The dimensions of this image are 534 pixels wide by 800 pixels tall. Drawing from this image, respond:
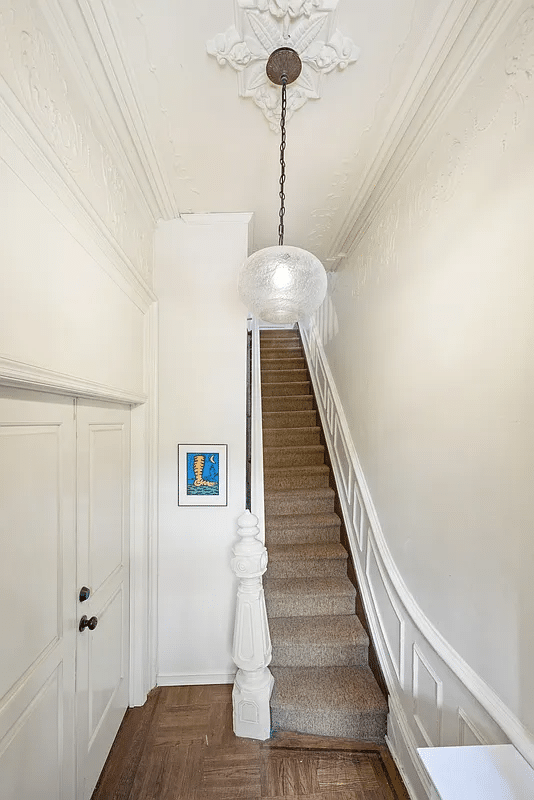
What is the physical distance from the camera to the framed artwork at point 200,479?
109 inches

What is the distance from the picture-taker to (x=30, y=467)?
1345 millimetres

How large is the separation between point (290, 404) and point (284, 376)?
58cm

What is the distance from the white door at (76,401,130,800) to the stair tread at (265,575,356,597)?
3.32ft

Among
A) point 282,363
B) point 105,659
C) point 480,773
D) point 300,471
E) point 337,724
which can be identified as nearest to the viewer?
point 480,773

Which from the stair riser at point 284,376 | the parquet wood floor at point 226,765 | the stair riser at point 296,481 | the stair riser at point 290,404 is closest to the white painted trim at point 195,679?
the parquet wood floor at point 226,765

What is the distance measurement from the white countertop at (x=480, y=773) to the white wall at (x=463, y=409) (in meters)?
0.06

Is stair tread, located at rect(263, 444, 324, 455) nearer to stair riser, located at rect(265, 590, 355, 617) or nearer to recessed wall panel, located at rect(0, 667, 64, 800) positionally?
stair riser, located at rect(265, 590, 355, 617)

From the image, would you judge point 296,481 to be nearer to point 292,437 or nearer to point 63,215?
point 292,437

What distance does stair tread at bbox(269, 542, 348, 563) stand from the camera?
3.14 meters

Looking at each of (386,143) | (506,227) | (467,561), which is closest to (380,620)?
(467,561)

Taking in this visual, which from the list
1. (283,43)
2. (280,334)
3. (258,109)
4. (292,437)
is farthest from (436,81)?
(280,334)

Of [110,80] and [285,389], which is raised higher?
[110,80]

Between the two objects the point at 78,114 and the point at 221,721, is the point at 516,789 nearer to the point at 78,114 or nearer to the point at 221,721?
the point at 221,721

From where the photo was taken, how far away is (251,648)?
7.50ft
